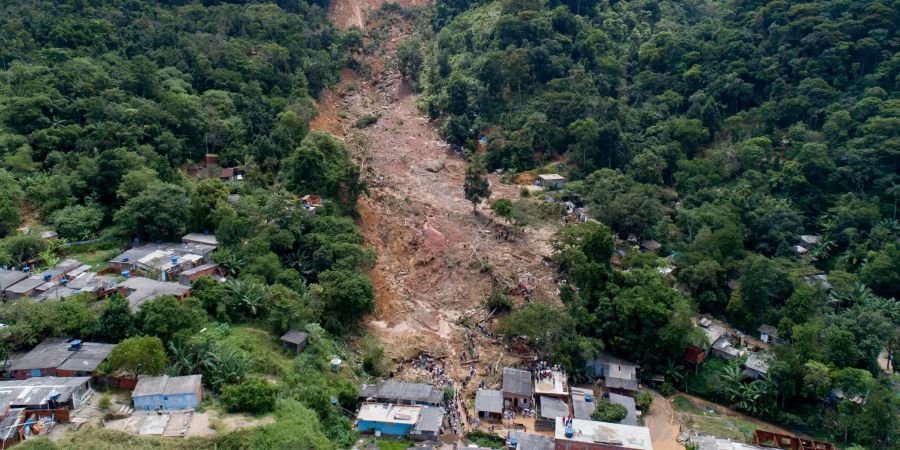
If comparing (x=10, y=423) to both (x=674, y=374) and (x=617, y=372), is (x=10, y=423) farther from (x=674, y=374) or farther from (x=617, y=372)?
(x=674, y=374)

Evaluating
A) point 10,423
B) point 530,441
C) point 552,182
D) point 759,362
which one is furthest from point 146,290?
point 759,362

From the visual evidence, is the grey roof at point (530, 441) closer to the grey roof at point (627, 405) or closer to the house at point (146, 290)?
the grey roof at point (627, 405)

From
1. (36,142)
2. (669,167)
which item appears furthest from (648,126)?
(36,142)

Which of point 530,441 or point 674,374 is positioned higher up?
point 530,441

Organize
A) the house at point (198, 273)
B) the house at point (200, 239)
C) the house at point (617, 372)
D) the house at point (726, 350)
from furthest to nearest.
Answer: the house at point (200, 239)
the house at point (726, 350)
the house at point (198, 273)
the house at point (617, 372)

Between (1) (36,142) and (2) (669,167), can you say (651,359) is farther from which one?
(1) (36,142)

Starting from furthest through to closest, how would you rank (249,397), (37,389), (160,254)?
(160,254) → (249,397) → (37,389)

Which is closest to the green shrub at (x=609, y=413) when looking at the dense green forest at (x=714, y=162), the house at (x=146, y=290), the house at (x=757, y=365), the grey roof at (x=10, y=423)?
the dense green forest at (x=714, y=162)
